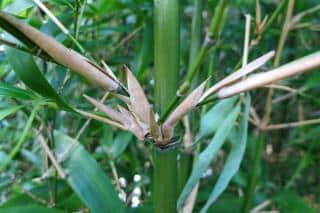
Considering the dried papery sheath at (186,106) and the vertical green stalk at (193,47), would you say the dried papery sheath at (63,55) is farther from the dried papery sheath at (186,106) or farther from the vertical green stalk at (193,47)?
the vertical green stalk at (193,47)

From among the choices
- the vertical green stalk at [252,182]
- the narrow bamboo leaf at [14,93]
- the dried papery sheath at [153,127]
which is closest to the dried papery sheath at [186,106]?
the dried papery sheath at [153,127]

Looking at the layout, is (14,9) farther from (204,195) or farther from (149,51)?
(204,195)

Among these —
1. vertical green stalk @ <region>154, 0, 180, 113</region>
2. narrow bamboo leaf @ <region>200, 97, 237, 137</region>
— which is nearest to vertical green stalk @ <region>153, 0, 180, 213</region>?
vertical green stalk @ <region>154, 0, 180, 113</region>

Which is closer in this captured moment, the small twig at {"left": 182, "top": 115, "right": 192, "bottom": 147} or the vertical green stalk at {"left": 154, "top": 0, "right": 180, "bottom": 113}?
the vertical green stalk at {"left": 154, "top": 0, "right": 180, "bottom": 113}

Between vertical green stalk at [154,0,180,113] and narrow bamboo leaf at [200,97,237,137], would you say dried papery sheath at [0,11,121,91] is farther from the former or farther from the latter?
narrow bamboo leaf at [200,97,237,137]

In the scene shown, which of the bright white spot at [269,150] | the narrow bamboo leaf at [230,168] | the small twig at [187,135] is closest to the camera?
the narrow bamboo leaf at [230,168]

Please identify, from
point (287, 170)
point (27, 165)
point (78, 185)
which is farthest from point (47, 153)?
point (287, 170)

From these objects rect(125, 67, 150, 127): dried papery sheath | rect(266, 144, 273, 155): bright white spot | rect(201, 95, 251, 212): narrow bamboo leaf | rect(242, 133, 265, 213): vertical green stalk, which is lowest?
rect(266, 144, 273, 155): bright white spot
